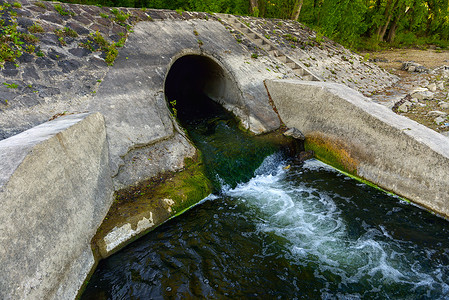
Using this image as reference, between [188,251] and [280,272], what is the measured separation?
197 cm

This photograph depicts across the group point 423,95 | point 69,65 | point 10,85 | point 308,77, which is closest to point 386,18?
point 423,95

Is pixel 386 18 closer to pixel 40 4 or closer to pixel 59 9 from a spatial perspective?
pixel 59 9

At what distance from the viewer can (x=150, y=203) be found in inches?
247

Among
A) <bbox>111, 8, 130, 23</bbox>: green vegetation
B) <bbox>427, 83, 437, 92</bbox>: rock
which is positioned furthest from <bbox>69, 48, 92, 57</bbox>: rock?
<bbox>427, 83, 437, 92</bbox>: rock

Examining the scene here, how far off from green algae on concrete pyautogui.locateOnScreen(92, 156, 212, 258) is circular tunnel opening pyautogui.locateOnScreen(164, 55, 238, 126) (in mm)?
3551

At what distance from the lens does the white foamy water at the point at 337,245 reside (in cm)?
497

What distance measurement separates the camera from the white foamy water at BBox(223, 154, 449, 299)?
4.97m

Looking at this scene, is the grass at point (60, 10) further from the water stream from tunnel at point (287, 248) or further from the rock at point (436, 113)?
the rock at point (436, 113)

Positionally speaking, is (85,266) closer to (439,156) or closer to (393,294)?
(393,294)

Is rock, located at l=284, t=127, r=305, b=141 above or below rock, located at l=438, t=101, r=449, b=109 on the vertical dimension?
below

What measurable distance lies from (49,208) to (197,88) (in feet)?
38.5

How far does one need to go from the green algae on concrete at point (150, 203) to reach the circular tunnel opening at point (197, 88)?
3551 millimetres

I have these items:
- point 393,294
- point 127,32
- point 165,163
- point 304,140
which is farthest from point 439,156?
point 127,32

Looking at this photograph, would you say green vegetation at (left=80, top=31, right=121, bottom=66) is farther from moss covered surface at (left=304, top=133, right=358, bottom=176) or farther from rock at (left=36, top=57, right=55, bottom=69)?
moss covered surface at (left=304, top=133, right=358, bottom=176)
